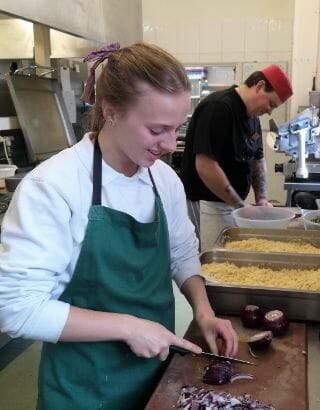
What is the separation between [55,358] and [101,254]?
266 mm

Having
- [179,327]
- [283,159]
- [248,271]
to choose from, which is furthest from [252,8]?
[248,271]

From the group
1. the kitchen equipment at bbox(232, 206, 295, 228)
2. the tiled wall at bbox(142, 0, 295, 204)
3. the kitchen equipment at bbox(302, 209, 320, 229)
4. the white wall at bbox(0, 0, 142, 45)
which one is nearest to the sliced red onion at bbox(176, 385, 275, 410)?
the kitchen equipment at bbox(302, 209, 320, 229)

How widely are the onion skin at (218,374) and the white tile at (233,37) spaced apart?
A: 508 centimetres

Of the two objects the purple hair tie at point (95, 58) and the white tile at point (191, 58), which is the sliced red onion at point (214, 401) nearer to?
the purple hair tie at point (95, 58)

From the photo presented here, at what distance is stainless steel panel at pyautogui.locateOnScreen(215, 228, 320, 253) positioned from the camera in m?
1.71

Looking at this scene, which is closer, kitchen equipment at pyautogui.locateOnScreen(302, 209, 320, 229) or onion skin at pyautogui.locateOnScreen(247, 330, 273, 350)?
onion skin at pyautogui.locateOnScreen(247, 330, 273, 350)

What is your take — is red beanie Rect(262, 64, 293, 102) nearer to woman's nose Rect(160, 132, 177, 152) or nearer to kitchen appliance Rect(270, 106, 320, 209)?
kitchen appliance Rect(270, 106, 320, 209)

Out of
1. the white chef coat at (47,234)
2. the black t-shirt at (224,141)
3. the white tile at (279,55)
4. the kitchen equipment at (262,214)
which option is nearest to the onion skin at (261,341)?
the white chef coat at (47,234)

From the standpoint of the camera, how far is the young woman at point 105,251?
2.85 feet

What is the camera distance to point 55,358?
3.35ft

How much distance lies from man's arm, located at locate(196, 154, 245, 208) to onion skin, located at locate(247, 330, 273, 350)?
1.37 meters

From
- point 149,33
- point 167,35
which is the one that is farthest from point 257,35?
point 149,33

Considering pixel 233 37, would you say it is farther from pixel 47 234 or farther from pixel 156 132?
pixel 47 234

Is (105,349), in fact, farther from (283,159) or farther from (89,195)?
(283,159)
